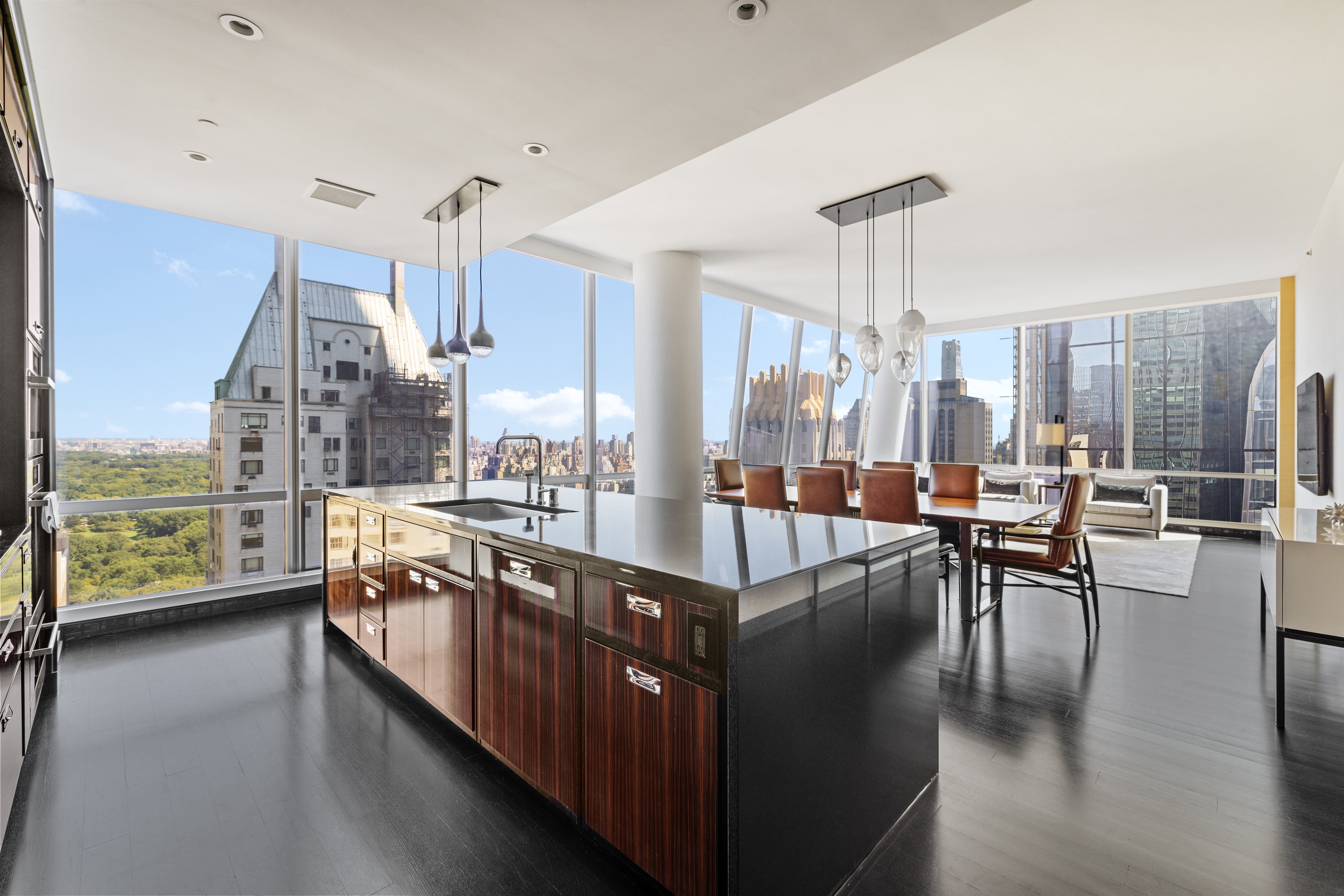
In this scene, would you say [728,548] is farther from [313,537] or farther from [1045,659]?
[313,537]

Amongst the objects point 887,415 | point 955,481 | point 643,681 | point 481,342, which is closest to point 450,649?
point 643,681

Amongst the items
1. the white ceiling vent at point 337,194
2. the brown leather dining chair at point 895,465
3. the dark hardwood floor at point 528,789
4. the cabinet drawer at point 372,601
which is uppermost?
the white ceiling vent at point 337,194

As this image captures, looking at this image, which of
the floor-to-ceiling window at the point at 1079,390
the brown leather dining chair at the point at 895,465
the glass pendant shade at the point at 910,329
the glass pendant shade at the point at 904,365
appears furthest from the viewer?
the floor-to-ceiling window at the point at 1079,390

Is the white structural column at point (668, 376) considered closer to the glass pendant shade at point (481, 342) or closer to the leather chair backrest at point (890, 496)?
the leather chair backrest at point (890, 496)

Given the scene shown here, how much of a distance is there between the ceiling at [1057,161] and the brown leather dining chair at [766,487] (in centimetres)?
206

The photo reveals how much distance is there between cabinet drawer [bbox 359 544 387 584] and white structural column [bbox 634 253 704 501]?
2980 mm

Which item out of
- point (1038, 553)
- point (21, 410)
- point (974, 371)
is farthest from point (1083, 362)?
point (21, 410)

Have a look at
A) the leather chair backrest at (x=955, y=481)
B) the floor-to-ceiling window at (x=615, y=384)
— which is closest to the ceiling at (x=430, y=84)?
the floor-to-ceiling window at (x=615, y=384)

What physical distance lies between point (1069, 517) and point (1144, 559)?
→ 10.2 feet

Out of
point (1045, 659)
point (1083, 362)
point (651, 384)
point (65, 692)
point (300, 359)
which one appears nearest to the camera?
point (65, 692)

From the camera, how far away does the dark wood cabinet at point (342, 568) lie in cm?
319

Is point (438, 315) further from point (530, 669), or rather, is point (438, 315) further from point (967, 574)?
point (967, 574)

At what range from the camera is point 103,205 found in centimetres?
372

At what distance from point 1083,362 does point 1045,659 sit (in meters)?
6.89
